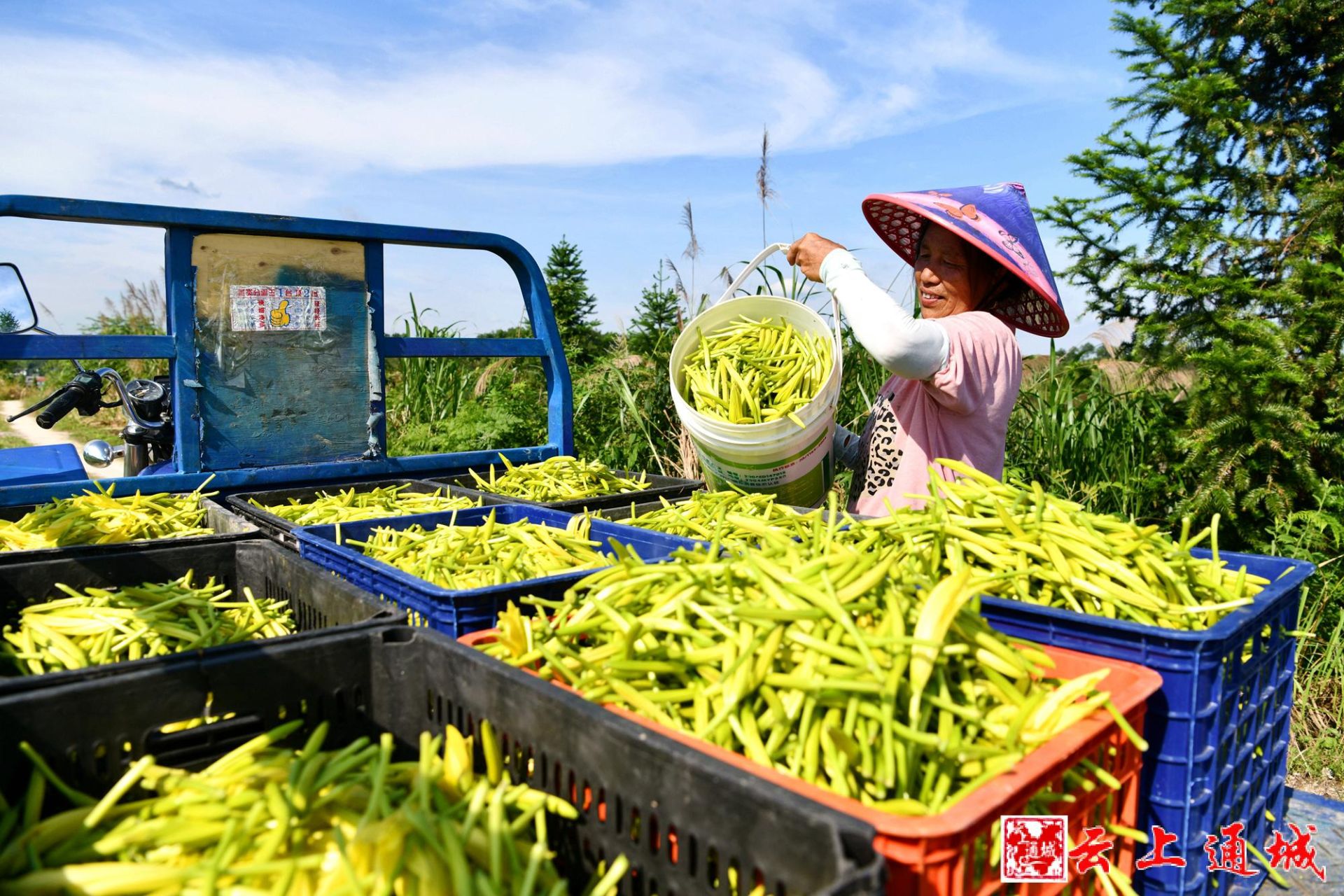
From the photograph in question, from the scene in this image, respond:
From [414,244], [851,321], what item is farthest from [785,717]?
[414,244]

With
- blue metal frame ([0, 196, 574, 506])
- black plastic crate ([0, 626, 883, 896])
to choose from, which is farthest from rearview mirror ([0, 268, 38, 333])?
black plastic crate ([0, 626, 883, 896])

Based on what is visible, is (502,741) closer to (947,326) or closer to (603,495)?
(947,326)

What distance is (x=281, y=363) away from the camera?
375 centimetres

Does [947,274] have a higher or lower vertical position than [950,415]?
higher

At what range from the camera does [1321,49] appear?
4543 millimetres

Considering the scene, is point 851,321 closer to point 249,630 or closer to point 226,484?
point 249,630

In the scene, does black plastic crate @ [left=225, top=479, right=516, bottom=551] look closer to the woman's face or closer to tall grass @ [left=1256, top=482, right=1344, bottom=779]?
the woman's face

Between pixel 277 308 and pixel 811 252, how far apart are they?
2.24m

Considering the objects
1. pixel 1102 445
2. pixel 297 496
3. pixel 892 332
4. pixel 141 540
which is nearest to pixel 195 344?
pixel 297 496

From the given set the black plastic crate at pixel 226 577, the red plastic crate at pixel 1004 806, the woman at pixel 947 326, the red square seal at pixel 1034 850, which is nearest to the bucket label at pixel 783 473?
the woman at pixel 947 326

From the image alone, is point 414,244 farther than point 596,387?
No

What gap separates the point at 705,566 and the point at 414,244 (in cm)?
297

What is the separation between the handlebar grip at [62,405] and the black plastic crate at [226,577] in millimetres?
1514

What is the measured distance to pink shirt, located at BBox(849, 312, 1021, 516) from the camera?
293cm
